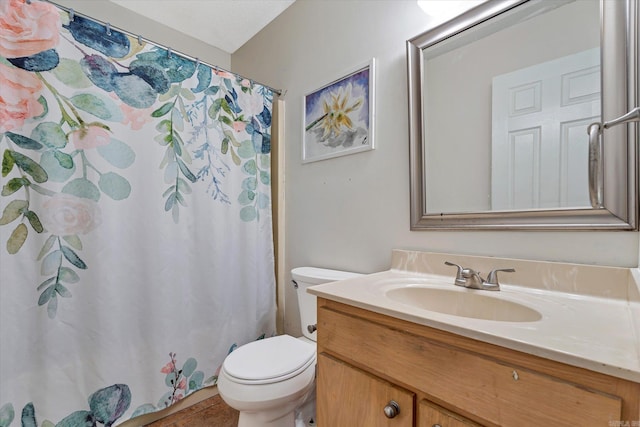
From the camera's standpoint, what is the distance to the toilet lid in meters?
1.12

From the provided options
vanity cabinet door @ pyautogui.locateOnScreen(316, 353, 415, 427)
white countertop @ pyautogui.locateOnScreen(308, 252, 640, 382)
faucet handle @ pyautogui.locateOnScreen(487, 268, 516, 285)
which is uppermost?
faucet handle @ pyautogui.locateOnScreen(487, 268, 516, 285)

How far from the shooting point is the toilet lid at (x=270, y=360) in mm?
1120

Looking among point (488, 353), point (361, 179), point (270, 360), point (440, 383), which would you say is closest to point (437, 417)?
point (440, 383)

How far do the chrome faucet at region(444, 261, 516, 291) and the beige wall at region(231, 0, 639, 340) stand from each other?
0.11 meters

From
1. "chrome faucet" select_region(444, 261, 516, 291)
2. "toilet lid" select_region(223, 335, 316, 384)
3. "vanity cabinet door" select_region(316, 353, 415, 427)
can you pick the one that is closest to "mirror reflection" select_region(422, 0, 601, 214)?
"chrome faucet" select_region(444, 261, 516, 291)

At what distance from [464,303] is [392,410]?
43cm

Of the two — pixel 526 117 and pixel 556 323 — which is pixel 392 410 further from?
pixel 526 117

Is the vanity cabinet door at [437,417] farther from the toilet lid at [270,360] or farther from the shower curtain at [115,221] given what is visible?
the shower curtain at [115,221]

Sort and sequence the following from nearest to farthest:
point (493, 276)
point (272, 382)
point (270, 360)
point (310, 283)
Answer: point (493, 276), point (272, 382), point (270, 360), point (310, 283)

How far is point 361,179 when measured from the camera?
146 centimetres

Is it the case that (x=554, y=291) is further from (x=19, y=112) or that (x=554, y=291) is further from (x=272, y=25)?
(x=272, y=25)

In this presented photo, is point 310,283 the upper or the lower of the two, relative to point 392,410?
upper

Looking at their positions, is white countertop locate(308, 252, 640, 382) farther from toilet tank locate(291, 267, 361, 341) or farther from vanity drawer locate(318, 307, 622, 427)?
toilet tank locate(291, 267, 361, 341)

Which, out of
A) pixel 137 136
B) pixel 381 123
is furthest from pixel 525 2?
pixel 137 136
